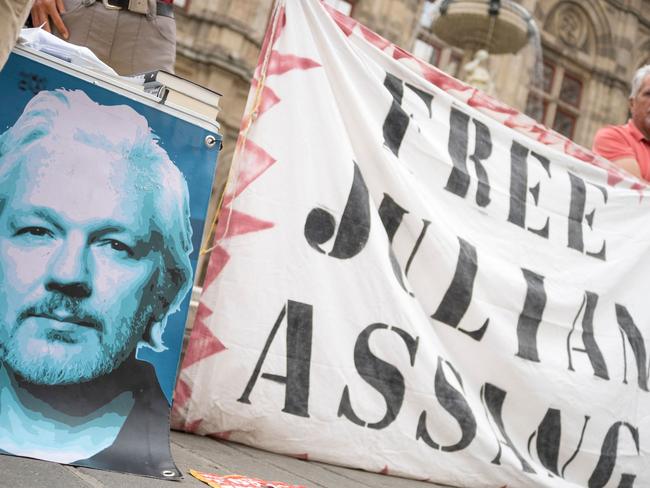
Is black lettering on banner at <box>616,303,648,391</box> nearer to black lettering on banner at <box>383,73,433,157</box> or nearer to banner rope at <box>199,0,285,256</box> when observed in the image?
black lettering on banner at <box>383,73,433,157</box>

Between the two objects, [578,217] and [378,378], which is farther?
[578,217]

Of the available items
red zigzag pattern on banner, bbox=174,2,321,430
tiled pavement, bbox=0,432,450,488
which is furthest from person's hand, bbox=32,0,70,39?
tiled pavement, bbox=0,432,450,488

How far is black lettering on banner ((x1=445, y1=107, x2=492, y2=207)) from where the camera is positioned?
2588mm

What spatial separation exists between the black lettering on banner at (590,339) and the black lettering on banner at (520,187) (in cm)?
30

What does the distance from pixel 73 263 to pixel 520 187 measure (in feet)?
5.81

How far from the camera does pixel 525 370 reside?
253cm

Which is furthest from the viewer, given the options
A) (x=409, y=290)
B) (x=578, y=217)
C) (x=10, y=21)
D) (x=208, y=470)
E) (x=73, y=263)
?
(x=578, y=217)

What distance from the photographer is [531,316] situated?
103 inches

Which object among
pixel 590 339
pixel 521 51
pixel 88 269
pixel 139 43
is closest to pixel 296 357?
pixel 88 269

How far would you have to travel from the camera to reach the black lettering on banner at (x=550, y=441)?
8.30 feet

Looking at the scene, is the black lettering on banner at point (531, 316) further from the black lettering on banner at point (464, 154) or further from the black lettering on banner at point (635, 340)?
the black lettering on banner at point (635, 340)

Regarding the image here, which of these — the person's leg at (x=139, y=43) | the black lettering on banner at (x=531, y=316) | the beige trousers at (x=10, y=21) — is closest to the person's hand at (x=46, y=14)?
the person's leg at (x=139, y=43)

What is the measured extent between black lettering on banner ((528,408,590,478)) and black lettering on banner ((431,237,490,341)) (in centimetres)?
39

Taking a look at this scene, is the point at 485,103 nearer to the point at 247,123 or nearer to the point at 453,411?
→ the point at 247,123
